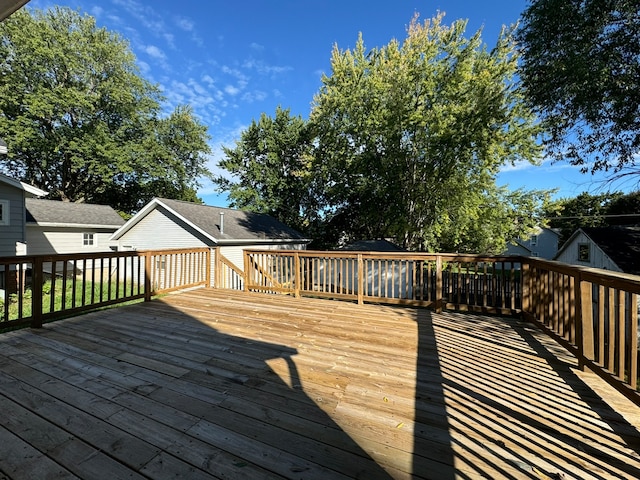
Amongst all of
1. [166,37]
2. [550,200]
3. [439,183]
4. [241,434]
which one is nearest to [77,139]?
[166,37]

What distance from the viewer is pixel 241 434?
1583 millimetres

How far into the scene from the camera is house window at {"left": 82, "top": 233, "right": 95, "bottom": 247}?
13.8m

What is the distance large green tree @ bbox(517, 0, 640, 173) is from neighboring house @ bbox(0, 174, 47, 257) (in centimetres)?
1563

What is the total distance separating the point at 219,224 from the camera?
38.0 ft

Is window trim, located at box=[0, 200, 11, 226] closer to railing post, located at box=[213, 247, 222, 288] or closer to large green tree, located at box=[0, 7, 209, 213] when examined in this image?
railing post, located at box=[213, 247, 222, 288]

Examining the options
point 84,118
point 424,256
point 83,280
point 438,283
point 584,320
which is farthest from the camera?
point 84,118

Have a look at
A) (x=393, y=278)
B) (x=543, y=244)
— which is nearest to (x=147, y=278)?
(x=393, y=278)

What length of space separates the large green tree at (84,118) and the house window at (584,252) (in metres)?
25.2

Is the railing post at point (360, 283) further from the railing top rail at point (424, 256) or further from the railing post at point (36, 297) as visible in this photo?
the railing post at point (36, 297)

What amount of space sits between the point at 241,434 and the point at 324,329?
1.95m

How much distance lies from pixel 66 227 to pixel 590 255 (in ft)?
83.3

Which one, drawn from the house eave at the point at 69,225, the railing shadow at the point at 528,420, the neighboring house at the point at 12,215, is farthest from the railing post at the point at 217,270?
the house eave at the point at 69,225

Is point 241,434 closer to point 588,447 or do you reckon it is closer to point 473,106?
point 588,447

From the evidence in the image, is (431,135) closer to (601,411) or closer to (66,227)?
(601,411)
